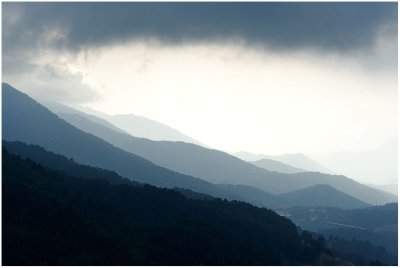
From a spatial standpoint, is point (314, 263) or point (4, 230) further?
point (314, 263)

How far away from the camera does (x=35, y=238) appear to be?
401ft

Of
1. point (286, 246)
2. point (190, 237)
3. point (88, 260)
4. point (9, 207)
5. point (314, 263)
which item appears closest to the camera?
point (88, 260)

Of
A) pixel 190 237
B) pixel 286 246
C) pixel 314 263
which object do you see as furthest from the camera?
pixel 286 246

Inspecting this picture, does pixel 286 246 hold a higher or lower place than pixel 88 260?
higher

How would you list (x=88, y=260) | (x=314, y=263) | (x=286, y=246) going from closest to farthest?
1. (x=88, y=260)
2. (x=314, y=263)
3. (x=286, y=246)

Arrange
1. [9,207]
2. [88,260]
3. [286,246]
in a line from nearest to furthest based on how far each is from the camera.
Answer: [88,260] < [9,207] < [286,246]

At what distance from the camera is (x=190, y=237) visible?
154m

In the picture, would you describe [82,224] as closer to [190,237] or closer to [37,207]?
[37,207]

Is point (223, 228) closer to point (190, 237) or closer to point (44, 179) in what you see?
point (190, 237)

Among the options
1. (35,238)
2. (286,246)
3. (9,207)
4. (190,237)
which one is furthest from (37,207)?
(286,246)

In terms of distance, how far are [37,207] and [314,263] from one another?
10248 cm

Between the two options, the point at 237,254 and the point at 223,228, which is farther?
the point at 223,228

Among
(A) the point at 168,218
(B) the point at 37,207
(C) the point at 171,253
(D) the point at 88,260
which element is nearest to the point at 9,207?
(B) the point at 37,207

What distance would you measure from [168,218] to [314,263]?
200 ft
